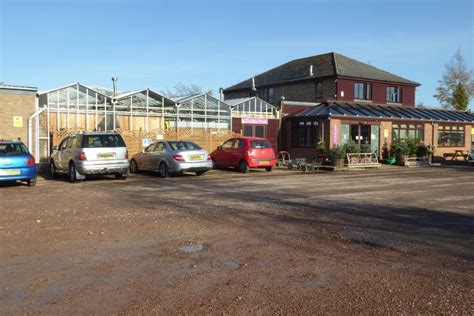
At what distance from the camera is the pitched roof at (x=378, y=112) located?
95.1 feet

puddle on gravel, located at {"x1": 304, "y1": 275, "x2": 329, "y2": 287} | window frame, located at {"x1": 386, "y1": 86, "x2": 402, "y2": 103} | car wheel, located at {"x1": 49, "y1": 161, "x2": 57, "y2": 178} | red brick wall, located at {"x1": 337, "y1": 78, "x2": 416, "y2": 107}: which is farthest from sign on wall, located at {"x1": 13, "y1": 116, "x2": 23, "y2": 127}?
window frame, located at {"x1": 386, "y1": 86, "x2": 402, "y2": 103}

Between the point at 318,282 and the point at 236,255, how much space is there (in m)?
1.44

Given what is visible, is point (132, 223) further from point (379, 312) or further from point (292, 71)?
point (292, 71)

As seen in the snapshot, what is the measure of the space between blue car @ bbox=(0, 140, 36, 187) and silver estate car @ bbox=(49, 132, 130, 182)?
159 cm

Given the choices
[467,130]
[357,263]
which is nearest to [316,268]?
[357,263]

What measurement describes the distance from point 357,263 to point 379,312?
1605 mm

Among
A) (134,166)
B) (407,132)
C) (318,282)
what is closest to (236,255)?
(318,282)

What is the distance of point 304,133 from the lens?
29.9 m

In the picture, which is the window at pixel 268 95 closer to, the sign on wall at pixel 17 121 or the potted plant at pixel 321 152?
the potted plant at pixel 321 152

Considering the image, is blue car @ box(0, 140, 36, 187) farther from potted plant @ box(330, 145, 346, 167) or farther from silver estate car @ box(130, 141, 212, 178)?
potted plant @ box(330, 145, 346, 167)

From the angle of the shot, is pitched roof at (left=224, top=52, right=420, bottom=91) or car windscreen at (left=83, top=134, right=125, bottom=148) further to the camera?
pitched roof at (left=224, top=52, right=420, bottom=91)

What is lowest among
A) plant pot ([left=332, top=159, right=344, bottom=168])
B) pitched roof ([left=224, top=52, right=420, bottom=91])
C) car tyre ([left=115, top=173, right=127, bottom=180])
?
car tyre ([left=115, top=173, right=127, bottom=180])

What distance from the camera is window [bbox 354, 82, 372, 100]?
39656 millimetres

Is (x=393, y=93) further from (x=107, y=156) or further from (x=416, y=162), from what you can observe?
(x=107, y=156)
